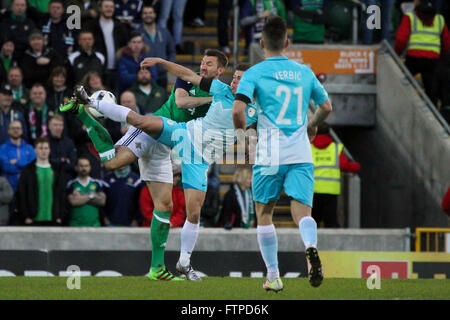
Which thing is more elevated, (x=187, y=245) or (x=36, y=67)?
(x=36, y=67)

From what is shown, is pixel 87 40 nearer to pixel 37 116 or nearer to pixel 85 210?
pixel 37 116

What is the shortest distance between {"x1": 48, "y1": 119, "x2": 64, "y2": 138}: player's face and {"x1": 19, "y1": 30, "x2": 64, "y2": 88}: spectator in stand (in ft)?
4.66

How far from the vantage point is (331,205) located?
16531mm

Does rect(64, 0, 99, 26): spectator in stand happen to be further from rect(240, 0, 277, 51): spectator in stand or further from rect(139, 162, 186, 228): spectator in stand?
rect(139, 162, 186, 228): spectator in stand

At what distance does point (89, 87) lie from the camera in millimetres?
15953

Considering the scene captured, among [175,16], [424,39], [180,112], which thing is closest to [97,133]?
[180,112]

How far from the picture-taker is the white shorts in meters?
11.4

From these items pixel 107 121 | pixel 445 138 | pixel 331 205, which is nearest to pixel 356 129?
pixel 445 138

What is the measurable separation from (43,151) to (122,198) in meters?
1.33

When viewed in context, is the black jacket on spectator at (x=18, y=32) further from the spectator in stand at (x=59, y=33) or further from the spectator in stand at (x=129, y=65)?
the spectator in stand at (x=129, y=65)

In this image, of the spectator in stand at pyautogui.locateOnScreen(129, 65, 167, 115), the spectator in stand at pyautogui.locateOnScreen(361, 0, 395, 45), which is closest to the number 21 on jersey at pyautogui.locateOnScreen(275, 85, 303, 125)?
the spectator in stand at pyautogui.locateOnScreen(129, 65, 167, 115)

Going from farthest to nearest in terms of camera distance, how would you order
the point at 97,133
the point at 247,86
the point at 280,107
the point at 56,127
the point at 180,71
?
the point at 56,127, the point at 97,133, the point at 180,71, the point at 280,107, the point at 247,86

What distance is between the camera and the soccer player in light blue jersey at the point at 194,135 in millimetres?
11070
